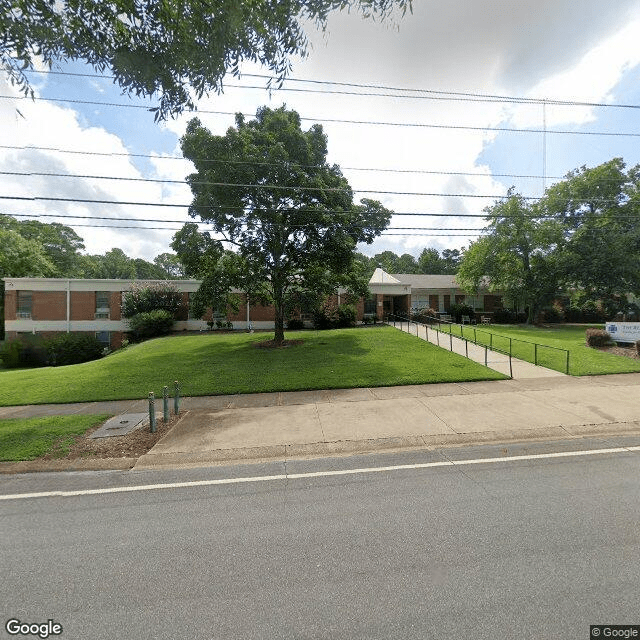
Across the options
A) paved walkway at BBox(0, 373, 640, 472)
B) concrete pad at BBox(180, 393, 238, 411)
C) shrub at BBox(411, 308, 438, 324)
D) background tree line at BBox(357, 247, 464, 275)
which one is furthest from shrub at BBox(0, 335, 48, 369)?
background tree line at BBox(357, 247, 464, 275)

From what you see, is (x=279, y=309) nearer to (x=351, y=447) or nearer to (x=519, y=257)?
(x=351, y=447)

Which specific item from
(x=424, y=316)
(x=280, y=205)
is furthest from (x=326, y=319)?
(x=280, y=205)

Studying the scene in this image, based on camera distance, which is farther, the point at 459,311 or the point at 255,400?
the point at 459,311

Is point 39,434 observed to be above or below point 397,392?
below

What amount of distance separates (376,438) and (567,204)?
34.8m

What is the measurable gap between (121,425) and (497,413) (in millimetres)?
8369

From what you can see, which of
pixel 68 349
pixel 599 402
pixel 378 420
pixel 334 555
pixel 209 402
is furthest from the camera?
pixel 68 349

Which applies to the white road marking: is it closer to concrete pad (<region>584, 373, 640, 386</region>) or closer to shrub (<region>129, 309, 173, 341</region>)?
concrete pad (<region>584, 373, 640, 386</region>)

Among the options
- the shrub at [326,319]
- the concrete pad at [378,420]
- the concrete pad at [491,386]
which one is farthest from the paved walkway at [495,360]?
the shrub at [326,319]

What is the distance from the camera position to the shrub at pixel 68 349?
2245cm

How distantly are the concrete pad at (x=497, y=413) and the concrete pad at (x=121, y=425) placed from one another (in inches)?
264

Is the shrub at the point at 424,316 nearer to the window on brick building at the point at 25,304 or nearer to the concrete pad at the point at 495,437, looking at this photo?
the concrete pad at the point at 495,437

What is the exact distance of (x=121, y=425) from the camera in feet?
25.2

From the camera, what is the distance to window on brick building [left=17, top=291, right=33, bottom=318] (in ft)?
85.6
